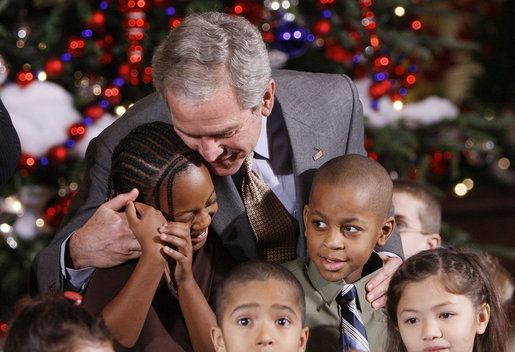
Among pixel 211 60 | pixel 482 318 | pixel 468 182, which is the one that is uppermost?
pixel 211 60

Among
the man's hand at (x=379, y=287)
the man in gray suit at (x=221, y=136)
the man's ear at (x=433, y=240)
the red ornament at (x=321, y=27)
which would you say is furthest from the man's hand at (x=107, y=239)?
the red ornament at (x=321, y=27)

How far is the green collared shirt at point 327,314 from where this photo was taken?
1.79 metres

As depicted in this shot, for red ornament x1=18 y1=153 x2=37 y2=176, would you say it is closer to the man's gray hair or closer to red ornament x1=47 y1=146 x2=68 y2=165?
red ornament x1=47 y1=146 x2=68 y2=165

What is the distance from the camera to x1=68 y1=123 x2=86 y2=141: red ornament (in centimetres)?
273

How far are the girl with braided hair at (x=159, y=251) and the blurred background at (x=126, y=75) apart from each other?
2.71 feet

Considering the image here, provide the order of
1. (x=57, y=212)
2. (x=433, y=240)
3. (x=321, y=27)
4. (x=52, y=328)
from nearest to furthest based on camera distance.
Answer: (x=52, y=328) < (x=433, y=240) < (x=57, y=212) < (x=321, y=27)

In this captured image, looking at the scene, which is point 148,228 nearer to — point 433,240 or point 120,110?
point 433,240

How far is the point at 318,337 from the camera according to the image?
179 cm

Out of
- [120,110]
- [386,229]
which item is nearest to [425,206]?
[386,229]

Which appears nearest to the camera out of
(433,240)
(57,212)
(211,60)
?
(211,60)

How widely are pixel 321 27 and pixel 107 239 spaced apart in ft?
5.20

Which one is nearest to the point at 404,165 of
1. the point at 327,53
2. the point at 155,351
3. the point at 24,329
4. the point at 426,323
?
the point at 327,53

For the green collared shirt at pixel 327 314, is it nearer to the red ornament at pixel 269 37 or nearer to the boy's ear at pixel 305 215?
the boy's ear at pixel 305 215

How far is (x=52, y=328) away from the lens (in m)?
1.34
